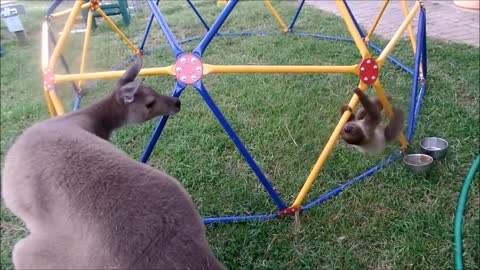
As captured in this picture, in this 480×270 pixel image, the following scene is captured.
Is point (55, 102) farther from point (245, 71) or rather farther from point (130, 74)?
point (245, 71)

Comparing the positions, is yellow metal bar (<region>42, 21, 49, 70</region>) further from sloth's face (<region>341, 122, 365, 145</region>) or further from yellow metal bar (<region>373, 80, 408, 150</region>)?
yellow metal bar (<region>373, 80, 408, 150</region>)

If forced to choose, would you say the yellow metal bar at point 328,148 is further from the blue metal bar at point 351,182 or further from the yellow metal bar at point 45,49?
the yellow metal bar at point 45,49

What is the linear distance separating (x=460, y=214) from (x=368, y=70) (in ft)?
3.32

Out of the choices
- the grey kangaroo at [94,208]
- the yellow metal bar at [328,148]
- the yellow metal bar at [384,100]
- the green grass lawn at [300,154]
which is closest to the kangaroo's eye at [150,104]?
the grey kangaroo at [94,208]

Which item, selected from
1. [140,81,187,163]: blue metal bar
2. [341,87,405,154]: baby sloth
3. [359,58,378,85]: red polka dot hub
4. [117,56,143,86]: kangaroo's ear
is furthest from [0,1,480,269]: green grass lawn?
[117,56,143,86]: kangaroo's ear

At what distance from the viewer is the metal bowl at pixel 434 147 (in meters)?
3.11

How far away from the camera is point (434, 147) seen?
10.6ft

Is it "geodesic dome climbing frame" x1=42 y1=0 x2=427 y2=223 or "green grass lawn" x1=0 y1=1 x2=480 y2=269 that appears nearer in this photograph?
"geodesic dome climbing frame" x1=42 y1=0 x2=427 y2=223

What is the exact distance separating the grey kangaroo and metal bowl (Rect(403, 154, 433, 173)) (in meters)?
1.83

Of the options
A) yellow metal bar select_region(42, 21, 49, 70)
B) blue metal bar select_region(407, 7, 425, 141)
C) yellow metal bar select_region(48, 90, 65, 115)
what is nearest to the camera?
yellow metal bar select_region(48, 90, 65, 115)

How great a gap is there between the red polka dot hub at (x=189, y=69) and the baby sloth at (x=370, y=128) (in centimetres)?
93

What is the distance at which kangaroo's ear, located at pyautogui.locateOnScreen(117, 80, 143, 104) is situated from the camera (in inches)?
96.3

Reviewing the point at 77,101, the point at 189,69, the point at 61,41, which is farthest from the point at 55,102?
the point at 77,101

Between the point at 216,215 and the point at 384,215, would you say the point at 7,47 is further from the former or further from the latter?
the point at 384,215
